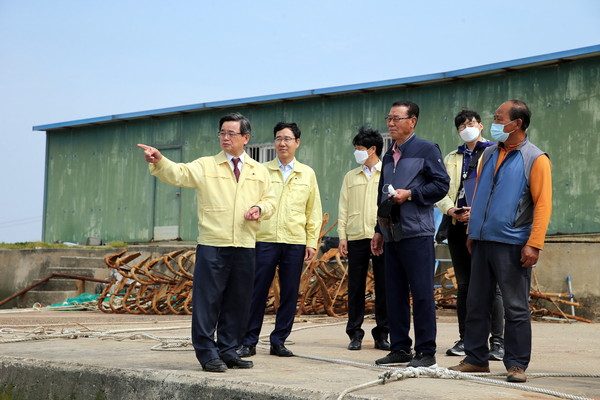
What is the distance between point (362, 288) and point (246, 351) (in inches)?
54.7

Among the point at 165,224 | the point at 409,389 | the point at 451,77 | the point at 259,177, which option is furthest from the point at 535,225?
the point at 165,224

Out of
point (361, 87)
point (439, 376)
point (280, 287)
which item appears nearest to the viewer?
point (439, 376)

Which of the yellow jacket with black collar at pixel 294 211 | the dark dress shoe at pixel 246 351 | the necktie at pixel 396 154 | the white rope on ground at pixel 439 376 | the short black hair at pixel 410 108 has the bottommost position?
the dark dress shoe at pixel 246 351

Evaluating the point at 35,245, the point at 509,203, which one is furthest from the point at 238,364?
the point at 35,245

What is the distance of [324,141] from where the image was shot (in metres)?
15.9

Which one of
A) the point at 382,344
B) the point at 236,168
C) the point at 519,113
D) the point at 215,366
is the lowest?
the point at 382,344

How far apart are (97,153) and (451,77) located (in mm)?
10121

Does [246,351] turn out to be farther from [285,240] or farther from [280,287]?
[285,240]

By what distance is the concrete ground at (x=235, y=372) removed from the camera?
13.2 ft

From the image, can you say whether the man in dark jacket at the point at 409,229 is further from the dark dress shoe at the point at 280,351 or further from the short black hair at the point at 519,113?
the dark dress shoe at the point at 280,351

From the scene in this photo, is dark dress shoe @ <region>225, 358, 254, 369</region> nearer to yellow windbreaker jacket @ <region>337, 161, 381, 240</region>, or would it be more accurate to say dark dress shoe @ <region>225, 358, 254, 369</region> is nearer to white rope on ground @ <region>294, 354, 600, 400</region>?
white rope on ground @ <region>294, 354, 600, 400</region>

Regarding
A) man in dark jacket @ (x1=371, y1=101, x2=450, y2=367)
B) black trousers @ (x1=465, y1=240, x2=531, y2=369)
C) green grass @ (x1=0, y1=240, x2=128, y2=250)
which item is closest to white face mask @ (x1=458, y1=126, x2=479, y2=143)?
man in dark jacket @ (x1=371, y1=101, x2=450, y2=367)

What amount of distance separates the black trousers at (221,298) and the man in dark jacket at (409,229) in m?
0.98

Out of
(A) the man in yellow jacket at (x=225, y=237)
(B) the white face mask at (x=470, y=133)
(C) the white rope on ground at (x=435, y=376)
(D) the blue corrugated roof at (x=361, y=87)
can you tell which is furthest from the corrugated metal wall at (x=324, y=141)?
(C) the white rope on ground at (x=435, y=376)
